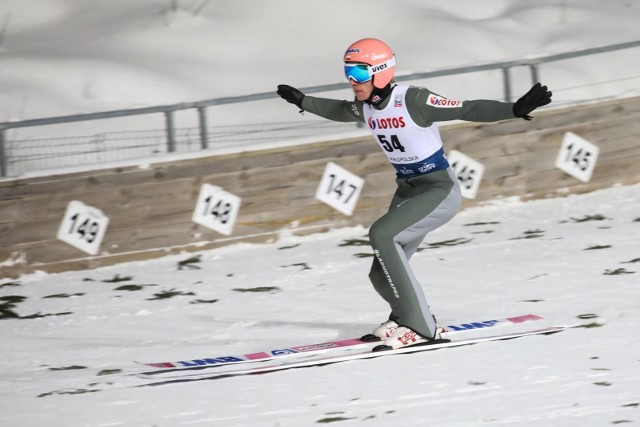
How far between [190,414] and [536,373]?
1861 millimetres

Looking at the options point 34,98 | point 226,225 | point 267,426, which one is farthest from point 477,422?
point 34,98

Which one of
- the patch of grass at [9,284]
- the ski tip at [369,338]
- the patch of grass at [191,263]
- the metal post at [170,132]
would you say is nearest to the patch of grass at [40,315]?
the patch of grass at [9,284]

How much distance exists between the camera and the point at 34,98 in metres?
16.4

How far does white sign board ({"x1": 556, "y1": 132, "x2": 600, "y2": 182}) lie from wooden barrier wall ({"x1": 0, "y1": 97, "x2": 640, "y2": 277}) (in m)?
0.06

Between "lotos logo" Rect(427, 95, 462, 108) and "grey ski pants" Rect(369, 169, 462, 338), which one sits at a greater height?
"lotos logo" Rect(427, 95, 462, 108)

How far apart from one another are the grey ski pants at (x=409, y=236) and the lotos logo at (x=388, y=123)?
39 centimetres

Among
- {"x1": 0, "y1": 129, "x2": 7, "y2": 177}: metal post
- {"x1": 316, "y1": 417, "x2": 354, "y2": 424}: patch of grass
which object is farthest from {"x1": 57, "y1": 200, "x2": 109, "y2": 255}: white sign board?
{"x1": 316, "y1": 417, "x2": 354, "y2": 424}: patch of grass

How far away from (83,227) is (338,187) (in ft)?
8.32

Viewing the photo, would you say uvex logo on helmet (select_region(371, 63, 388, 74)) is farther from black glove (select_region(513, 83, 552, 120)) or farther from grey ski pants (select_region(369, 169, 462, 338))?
black glove (select_region(513, 83, 552, 120))

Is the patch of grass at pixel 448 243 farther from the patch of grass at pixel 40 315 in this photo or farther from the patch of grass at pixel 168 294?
the patch of grass at pixel 40 315

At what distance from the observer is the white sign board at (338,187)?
1184cm

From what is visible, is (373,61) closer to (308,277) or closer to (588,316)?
(588,316)

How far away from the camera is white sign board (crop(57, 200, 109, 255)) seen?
1123 centimetres

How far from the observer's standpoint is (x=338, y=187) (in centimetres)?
1186
